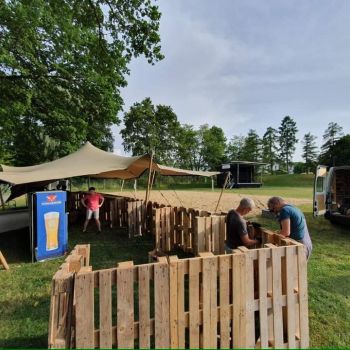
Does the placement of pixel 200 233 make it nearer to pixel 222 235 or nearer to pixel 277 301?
pixel 222 235

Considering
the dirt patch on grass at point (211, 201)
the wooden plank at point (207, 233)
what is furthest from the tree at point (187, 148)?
the wooden plank at point (207, 233)

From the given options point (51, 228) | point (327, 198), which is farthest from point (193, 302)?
point (327, 198)

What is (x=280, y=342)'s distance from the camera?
113 inches

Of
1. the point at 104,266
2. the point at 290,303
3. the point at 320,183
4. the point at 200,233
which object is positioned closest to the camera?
the point at 290,303

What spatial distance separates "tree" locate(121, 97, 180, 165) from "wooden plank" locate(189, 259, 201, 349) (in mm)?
44825

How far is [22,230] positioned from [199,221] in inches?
279

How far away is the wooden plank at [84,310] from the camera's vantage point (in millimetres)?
2314

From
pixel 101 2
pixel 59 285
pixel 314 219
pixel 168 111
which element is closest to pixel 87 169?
pixel 101 2

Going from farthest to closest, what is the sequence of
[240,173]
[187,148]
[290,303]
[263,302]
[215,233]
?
[187,148] < [240,173] < [215,233] < [290,303] < [263,302]

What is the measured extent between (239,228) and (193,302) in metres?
1.62

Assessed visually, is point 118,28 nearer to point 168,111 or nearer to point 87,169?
point 87,169

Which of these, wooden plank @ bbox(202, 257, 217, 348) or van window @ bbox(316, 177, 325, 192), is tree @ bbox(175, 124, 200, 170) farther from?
wooden plank @ bbox(202, 257, 217, 348)

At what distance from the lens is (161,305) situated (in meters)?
2.53

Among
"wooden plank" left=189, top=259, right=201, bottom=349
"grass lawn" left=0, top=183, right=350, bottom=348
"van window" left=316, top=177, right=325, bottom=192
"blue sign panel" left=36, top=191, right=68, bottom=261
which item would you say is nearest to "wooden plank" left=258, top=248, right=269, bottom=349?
"wooden plank" left=189, top=259, right=201, bottom=349
